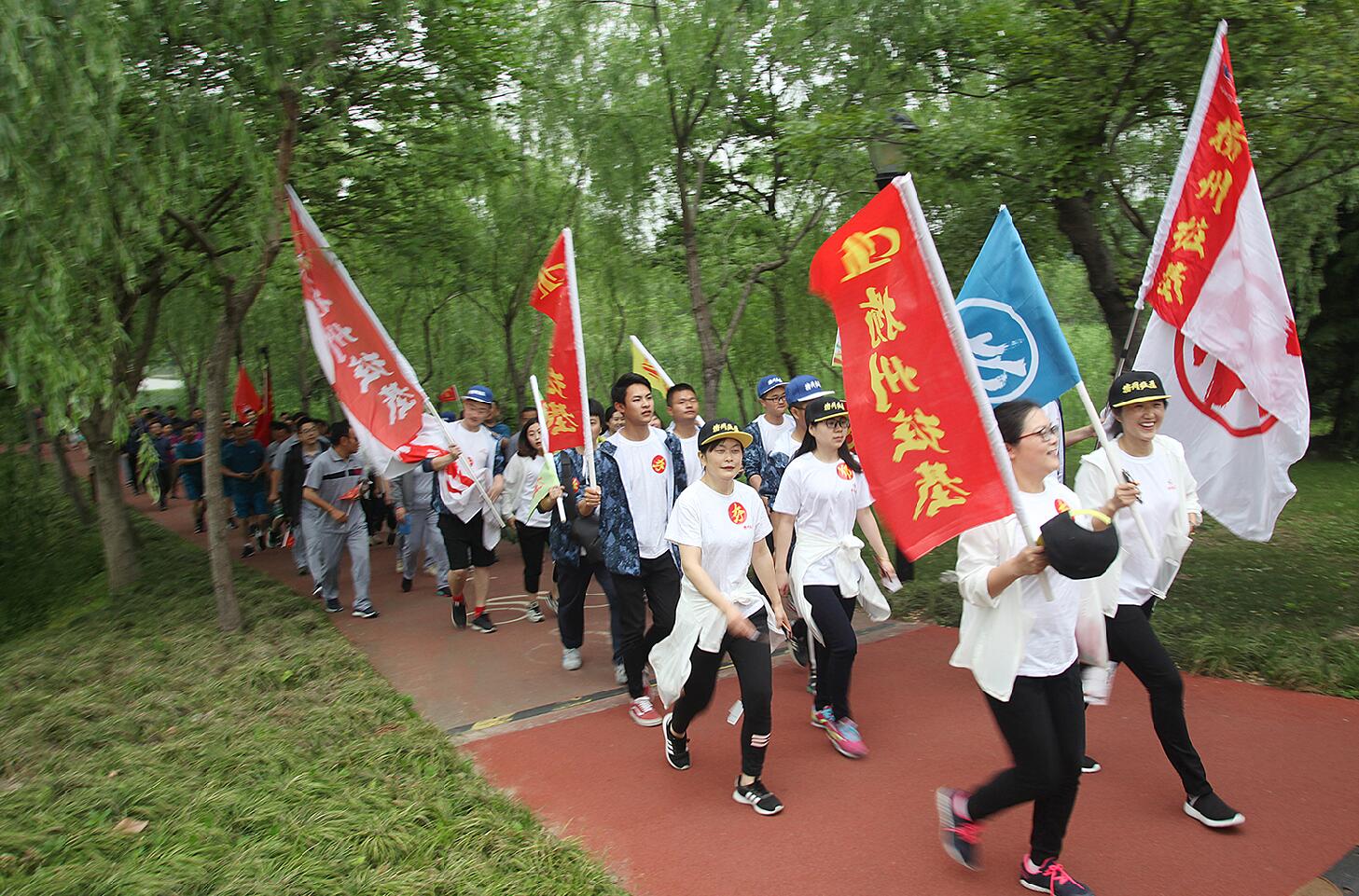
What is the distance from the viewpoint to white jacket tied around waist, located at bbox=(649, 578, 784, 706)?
14.5 ft

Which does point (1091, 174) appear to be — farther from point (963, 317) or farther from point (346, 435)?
point (346, 435)

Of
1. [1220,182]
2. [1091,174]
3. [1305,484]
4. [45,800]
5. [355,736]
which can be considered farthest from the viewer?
[1305,484]

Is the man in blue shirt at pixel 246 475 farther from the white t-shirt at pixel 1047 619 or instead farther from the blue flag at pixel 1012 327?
the white t-shirt at pixel 1047 619

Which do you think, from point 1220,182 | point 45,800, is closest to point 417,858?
point 45,800

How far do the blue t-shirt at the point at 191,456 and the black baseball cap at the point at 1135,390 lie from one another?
587 inches

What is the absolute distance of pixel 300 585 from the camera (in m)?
10.6

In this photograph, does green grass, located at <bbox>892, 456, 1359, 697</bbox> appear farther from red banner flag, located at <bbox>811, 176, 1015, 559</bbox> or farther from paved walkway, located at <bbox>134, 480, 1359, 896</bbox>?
red banner flag, located at <bbox>811, 176, 1015, 559</bbox>

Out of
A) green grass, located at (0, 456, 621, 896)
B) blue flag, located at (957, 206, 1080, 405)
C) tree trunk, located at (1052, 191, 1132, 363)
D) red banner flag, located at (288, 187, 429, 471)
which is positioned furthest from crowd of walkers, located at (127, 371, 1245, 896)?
tree trunk, located at (1052, 191, 1132, 363)

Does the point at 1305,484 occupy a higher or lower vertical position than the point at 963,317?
lower

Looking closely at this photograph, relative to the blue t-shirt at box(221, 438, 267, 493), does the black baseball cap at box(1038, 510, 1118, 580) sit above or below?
above

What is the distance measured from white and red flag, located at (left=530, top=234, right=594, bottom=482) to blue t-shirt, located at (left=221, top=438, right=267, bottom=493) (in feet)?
24.5

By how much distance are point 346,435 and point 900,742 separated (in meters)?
5.78

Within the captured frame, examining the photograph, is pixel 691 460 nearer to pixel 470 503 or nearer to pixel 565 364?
pixel 565 364

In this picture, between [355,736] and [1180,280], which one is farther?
[355,736]
